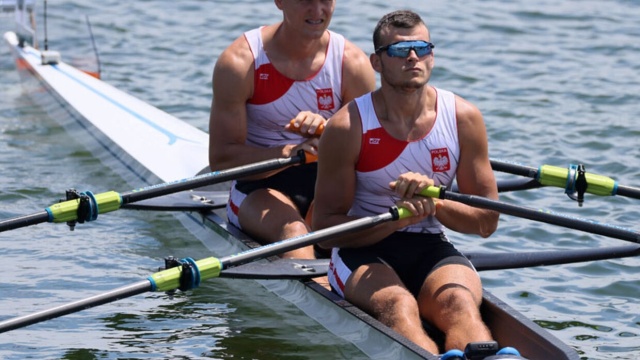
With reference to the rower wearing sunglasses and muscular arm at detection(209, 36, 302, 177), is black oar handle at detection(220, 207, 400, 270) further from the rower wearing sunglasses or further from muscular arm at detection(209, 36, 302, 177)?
muscular arm at detection(209, 36, 302, 177)

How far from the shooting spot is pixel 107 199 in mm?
5906

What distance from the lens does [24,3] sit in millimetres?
12555

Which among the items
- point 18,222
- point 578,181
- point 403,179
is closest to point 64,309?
point 18,222

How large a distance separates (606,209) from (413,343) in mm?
4070

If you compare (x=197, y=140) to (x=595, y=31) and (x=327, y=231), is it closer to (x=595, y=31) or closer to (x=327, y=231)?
(x=327, y=231)

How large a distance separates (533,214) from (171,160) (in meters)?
3.65

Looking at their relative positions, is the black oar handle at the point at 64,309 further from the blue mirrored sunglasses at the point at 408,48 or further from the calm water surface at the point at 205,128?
the blue mirrored sunglasses at the point at 408,48

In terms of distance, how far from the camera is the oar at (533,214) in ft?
16.5

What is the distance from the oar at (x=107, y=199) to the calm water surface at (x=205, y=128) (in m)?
0.66

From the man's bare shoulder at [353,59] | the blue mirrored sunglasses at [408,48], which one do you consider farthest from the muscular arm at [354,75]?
the blue mirrored sunglasses at [408,48]

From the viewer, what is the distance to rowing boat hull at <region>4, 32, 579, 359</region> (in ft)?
15.9

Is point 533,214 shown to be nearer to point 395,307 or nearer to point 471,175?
point 471,175

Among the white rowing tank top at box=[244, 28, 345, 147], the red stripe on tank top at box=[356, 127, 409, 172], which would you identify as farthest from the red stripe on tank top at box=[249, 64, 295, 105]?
the red stripe on tank top at box=[356, 127, 409, 172]

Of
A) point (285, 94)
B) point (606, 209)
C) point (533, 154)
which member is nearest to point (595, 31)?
point (533, 154)
